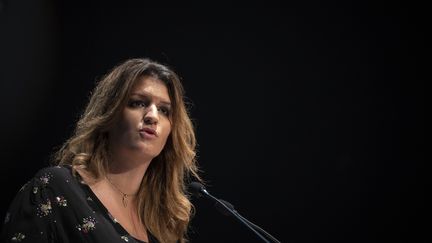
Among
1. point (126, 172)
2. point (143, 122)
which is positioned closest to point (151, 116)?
point (143, 122)

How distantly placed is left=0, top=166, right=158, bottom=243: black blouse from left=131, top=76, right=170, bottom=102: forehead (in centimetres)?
39

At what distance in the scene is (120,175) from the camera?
5.41 ft

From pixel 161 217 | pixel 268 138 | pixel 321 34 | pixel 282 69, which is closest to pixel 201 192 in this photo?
pixel 161 217

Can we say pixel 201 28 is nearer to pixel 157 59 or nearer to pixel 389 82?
pixel 157 59

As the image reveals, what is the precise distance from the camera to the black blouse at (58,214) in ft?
4.17

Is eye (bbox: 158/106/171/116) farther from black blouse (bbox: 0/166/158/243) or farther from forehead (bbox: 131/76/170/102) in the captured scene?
black blouse (bbox: 0/166/158/243)

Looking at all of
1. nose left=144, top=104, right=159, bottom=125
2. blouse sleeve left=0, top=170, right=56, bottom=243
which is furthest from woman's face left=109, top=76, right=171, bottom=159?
blouse sleeve left=0, top=170, right=56, bottom=243

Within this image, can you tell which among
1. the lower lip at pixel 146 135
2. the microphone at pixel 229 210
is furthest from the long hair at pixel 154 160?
the microphone at pixel 229 210

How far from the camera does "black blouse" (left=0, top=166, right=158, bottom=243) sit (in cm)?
127

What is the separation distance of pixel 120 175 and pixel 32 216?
1.33ft

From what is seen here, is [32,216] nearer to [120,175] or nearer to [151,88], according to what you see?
[120,175]

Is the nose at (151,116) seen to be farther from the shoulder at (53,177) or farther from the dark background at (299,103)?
the dark background at (299,103)

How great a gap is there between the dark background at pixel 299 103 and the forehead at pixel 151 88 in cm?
75

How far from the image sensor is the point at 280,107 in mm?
2600
